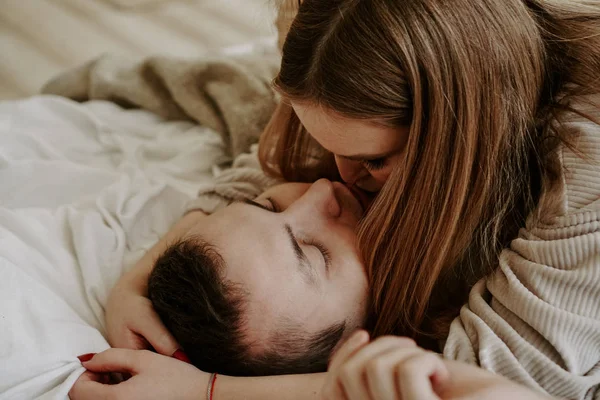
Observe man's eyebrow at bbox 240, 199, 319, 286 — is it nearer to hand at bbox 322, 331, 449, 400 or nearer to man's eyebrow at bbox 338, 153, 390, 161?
man's eyebrow at bbox 338, 153, 390, 161

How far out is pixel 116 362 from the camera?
0.91 metres

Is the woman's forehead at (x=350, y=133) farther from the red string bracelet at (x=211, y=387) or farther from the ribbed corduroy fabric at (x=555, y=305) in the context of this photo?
the red string bracelet at (x=211, y=387)

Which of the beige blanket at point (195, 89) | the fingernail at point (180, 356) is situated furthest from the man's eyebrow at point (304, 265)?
the beige blanket at point (195, 89)

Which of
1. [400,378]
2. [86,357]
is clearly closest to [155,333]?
[86,357]

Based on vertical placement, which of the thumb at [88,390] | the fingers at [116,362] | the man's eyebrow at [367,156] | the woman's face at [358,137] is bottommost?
the thumb at [88,390]

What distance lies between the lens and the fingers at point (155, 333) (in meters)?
0.94

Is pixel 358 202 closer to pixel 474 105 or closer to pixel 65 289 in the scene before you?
pixel 474 105

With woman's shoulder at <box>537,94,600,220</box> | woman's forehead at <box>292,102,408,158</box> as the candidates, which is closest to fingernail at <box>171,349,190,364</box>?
woman's forehead at <box>292,102,408,158</box>

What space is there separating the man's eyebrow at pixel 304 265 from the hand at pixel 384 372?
10.4 inches

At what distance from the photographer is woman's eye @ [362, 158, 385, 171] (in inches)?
37.8

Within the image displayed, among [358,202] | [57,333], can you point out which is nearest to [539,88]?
[358,202]

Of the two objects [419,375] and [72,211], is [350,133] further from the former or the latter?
[72,211]

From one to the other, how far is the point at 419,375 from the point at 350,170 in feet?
1.68

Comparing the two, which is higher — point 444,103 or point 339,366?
point 444,103
